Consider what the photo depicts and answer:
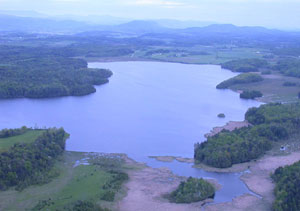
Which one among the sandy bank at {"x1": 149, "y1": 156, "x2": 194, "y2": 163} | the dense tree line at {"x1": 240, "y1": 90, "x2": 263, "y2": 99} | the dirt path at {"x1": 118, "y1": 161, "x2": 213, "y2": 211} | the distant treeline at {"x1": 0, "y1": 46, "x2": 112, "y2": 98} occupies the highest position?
the distant treeline at {"x1": 0, "y1": 46, "x2": 112, "y2": 98}

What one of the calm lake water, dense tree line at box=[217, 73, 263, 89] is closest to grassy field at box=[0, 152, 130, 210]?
the calm lake water

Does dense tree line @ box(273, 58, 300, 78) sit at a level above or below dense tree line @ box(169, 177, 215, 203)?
above

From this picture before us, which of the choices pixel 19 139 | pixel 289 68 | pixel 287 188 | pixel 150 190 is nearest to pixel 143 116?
pixel 19 139

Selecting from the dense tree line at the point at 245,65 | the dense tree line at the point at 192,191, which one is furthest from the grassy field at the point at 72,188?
the dense tree line at the point at 245,65

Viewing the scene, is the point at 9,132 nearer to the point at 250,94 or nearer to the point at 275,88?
the point at 250,94

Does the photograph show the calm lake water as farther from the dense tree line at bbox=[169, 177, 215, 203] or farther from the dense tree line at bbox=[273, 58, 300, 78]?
the dense tree line at bbox=[273, 58, 300, 78]

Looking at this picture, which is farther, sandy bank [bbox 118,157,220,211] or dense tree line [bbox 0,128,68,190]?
dense tree line [bbox 0,128,68,190]

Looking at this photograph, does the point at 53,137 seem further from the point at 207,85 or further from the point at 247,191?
the point at 207,85

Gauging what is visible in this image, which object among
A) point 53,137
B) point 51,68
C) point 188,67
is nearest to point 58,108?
point 53,137
